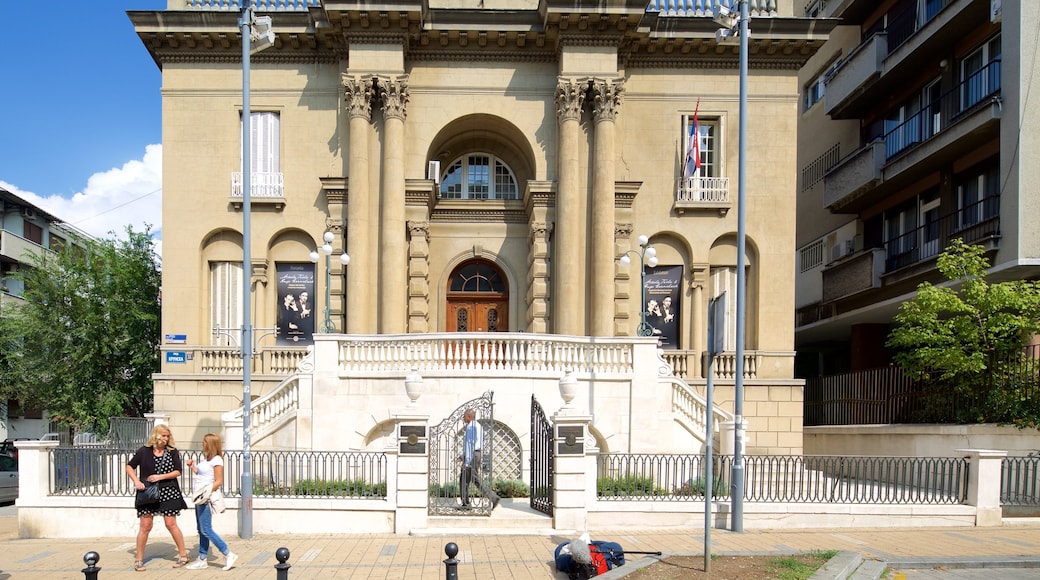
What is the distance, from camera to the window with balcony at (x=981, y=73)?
22125 millimetres

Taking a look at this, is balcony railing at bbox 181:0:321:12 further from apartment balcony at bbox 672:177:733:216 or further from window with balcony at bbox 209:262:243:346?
apartment balcony at bbox 672:177:733:216

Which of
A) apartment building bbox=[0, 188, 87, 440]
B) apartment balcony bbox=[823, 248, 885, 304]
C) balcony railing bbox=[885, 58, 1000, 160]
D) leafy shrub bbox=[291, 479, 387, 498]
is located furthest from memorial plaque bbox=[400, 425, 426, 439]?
apartment building bbox=[0, 188, 87, 440]

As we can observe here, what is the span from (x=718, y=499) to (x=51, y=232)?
46681mm

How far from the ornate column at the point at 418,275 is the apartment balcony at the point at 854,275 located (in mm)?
15476

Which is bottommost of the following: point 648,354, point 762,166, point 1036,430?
point 1036,430

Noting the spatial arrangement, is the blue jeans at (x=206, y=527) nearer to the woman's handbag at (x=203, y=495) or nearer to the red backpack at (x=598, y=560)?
the woman's handbag at (x=203, y=495)

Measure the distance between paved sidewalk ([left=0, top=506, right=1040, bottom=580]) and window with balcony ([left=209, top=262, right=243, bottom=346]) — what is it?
10.9 meters

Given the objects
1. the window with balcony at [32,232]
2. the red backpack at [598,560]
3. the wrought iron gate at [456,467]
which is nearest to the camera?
the red backpack at [598,560]

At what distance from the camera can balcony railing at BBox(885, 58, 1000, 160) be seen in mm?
22297

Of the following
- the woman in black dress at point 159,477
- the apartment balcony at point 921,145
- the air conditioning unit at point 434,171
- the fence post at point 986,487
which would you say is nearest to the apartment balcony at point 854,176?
the apartment balcony at point 921,145

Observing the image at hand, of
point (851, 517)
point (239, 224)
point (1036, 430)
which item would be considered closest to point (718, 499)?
point (851, 517)

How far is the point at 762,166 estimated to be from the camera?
25.1 m

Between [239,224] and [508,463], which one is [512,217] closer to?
[239,224]

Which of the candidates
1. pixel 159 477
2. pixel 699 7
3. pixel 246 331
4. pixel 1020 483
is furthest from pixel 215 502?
pixel 699 7
